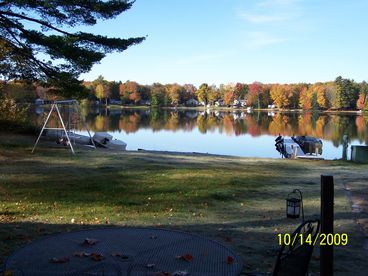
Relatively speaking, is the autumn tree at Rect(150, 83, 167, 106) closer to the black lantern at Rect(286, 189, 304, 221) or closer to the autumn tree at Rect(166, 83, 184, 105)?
the autumn tree at Rect(166, 83, 184, 105)

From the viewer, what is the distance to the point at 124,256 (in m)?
3.45

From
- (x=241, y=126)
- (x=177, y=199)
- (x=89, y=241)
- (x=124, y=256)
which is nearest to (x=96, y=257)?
(x=124, y=256)

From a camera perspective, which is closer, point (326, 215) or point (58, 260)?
point (326, 215)

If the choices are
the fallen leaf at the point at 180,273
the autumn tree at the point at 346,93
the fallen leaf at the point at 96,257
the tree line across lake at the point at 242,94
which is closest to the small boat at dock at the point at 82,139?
the fallen leaf at the point at 96,257

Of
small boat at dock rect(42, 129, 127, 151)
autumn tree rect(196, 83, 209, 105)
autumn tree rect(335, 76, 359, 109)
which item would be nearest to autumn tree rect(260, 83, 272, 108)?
autumn tree rect(196, 83, 209, 105)

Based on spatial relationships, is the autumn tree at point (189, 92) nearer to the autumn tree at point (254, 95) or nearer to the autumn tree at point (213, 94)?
the autumn tree at point (213, 94)

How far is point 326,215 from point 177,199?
585cm

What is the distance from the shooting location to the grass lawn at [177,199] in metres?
6.02

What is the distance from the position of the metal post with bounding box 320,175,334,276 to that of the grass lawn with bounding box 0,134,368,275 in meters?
1.80

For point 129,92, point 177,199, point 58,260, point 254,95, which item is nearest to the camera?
point 58,260

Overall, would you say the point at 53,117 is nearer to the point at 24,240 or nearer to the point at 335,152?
the point at 335,152

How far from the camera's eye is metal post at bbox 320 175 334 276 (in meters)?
2.93

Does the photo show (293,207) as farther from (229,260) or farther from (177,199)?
(229,260)

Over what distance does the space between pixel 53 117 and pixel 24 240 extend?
31309mm
